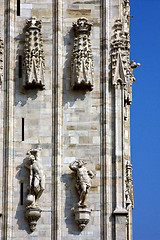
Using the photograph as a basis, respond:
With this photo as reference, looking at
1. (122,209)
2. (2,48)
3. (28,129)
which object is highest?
(2,48)

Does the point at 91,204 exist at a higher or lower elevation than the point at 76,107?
lower

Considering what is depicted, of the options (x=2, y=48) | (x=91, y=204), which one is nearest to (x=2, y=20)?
(x=2, y=48)

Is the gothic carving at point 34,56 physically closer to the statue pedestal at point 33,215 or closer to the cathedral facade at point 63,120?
the cathedral facade at point 63,120

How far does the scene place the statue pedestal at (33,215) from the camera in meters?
48.7

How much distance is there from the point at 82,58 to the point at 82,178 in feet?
15.0

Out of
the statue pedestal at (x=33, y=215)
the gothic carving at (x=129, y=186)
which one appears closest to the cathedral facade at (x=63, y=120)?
the statue pedestal at (x=33, y=215)

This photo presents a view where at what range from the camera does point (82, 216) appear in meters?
48.7

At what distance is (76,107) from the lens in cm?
4988

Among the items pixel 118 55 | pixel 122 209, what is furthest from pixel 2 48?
pixel 122 209

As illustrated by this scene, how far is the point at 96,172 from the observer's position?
49.2 m

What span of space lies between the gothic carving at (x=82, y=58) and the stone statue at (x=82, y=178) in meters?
3.00

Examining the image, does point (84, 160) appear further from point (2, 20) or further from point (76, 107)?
point (2, 20)

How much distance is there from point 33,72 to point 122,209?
611 centimetres

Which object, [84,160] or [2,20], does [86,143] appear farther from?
[2,20]
